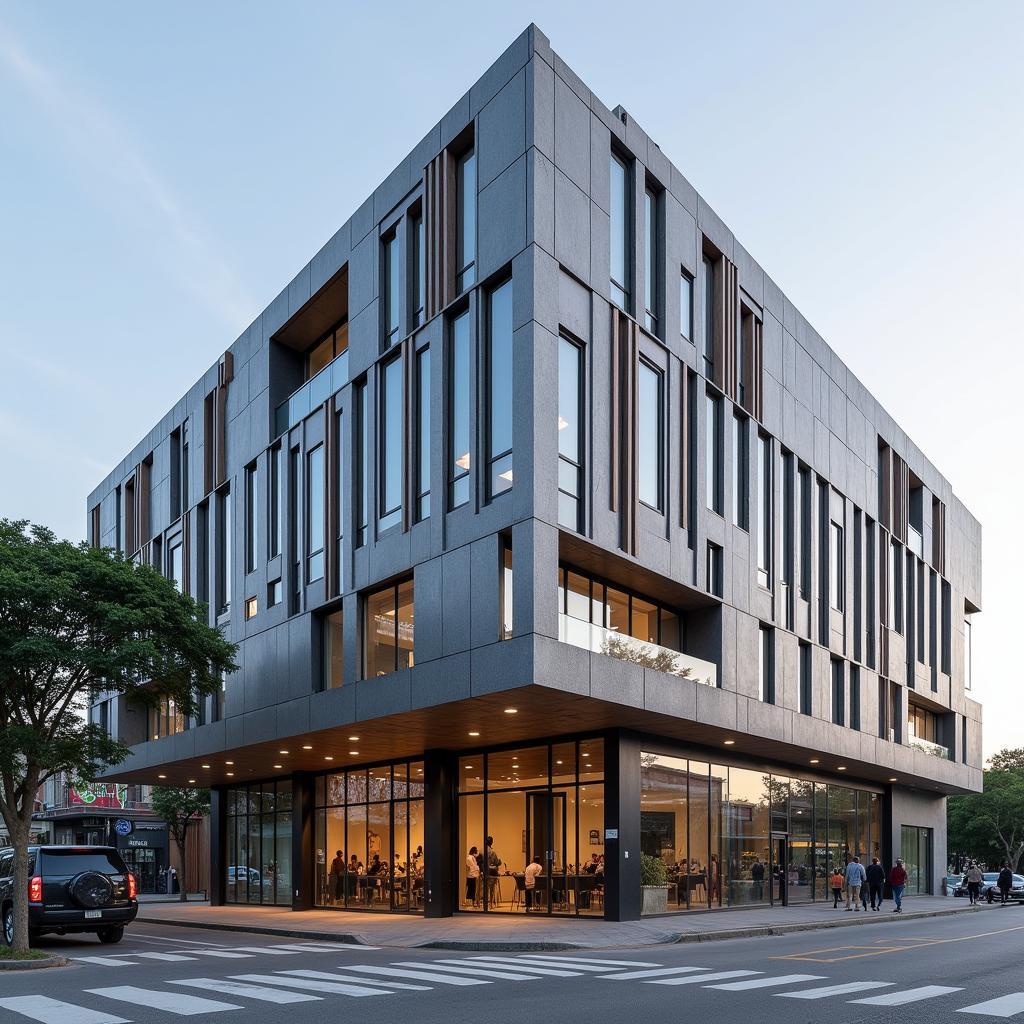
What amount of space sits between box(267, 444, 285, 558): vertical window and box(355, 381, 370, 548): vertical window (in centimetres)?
493

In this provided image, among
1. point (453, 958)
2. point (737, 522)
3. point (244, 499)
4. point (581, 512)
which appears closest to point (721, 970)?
point (453, 958)

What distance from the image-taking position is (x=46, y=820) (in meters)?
75.6

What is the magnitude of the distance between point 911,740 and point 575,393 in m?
26.9

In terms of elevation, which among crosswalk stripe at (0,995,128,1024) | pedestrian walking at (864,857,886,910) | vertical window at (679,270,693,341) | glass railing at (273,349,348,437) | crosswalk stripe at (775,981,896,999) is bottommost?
pedestrian walking at (864,857,886,910)

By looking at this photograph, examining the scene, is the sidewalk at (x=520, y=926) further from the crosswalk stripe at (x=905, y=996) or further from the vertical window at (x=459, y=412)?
the vertical window at (x=459, y=412)

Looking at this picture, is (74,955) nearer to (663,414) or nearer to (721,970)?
(721,970)

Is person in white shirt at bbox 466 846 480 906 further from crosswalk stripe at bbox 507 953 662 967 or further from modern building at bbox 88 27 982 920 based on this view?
crosswalk stripe at bbox 507 953 662 967

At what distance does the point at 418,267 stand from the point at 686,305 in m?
7.18

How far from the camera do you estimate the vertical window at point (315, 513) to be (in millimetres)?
32531

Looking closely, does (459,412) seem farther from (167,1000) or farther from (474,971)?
(167,1000)

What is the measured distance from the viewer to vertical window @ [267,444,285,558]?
115ft

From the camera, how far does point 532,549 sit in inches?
917

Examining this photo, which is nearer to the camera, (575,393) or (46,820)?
(575,393)

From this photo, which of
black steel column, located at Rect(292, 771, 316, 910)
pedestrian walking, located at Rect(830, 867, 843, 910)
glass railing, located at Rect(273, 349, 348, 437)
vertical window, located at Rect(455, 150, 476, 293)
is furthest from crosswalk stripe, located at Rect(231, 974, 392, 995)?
pedestrian walking, located at Rect(830, 867, 843, 910)
